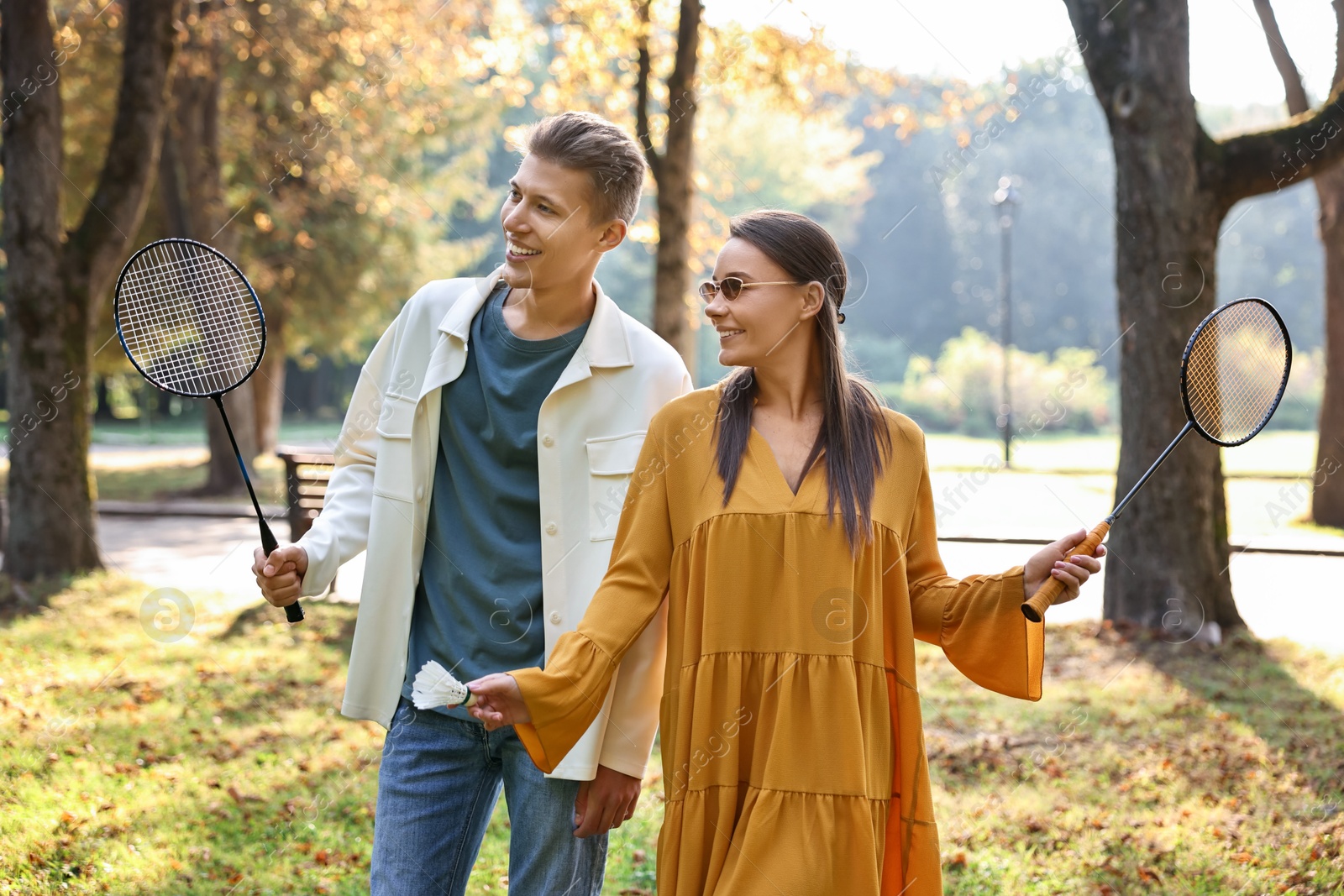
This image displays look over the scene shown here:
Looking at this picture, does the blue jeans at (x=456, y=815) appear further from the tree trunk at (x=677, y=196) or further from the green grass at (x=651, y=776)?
the tree trunk at (x=677, y=196)

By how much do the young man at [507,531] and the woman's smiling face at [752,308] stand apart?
26 centimetres

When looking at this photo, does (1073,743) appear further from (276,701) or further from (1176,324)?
(276,701)

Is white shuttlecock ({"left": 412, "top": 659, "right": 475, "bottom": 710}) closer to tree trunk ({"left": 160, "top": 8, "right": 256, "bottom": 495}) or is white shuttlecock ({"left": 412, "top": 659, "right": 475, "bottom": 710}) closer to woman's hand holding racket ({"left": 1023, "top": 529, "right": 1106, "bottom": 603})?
woman's hand holding racket ({"left": 1023, "top": 529, "right": 1106, "bottom": 603})

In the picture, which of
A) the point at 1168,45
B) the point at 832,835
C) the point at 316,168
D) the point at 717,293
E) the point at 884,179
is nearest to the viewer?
the point at 832,835

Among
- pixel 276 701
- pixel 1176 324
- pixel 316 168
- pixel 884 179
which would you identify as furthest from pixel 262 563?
pixel 884 179

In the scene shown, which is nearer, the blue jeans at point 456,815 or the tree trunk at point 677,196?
the blue jeans at point 456,815

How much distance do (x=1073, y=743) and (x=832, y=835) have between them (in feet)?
14.1

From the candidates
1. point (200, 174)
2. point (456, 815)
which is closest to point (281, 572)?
point (456, 815)

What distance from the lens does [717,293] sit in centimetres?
266

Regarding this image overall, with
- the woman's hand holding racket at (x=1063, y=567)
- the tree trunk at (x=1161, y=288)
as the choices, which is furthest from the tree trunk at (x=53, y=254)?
the woman's hand holding racket at (x=1063, y=567)

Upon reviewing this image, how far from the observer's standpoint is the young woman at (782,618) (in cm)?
245

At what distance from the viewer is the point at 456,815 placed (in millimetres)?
2580

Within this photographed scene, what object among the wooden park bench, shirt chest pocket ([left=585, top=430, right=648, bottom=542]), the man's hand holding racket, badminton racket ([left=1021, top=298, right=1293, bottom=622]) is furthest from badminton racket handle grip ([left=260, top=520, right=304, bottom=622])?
the wooden park bench

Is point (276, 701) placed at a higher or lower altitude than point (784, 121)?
lower
